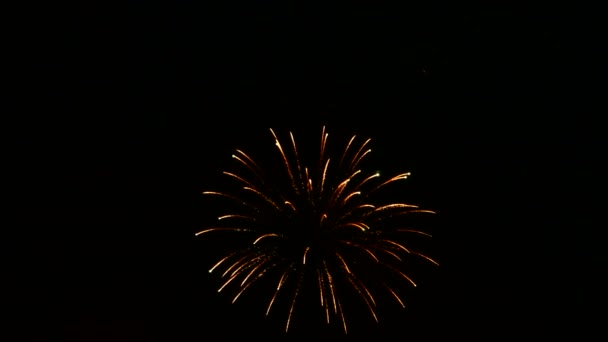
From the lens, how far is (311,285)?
32.9ft

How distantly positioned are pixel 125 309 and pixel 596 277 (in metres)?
9.03

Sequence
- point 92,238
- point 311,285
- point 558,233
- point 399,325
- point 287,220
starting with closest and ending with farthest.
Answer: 1. point 287,220
2. point 311,285
3. point 399,325
4. point 92,238
5. point 558,233

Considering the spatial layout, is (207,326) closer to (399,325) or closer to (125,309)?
(125,309)

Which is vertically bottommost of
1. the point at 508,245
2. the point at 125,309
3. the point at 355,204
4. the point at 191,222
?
the point at 125,309

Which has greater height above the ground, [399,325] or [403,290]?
[403,290]

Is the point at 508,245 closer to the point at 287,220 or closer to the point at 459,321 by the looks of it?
the point at 459,321

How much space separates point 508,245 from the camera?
12211 mm

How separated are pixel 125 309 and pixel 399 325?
16.0 ft

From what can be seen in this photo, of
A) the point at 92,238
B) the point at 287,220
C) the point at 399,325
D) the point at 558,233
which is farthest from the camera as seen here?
the point at 558,233

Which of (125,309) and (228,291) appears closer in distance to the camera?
(125,309)

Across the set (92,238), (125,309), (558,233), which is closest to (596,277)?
(558,233)

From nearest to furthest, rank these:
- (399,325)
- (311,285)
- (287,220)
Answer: (287,220) → (311,285) → (399,325)

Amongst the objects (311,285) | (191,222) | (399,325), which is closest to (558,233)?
(399,325)

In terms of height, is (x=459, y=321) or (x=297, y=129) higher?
(x=297, y=129)
